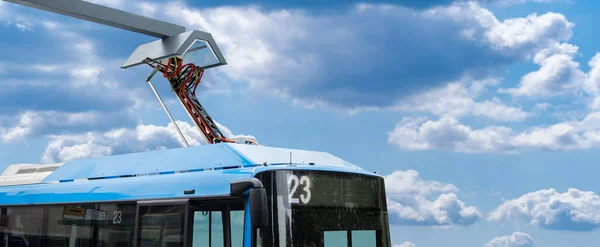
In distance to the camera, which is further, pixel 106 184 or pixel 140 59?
pixel 140 59

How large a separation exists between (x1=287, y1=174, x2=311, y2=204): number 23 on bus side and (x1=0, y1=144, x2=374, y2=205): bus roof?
177 mm

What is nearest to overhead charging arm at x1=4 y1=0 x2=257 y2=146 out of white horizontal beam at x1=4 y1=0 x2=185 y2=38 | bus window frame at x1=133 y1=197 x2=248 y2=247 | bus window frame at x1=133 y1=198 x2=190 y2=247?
white horizontal beam at x1=4 y1=0 x2=185 y2=38

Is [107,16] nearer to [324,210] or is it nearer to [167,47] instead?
[167,47]

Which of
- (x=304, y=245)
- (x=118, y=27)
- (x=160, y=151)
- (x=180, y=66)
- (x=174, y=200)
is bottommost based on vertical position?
(x=304, y=245)

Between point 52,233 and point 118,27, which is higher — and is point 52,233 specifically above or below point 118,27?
below

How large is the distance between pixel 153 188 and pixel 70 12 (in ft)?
26.5

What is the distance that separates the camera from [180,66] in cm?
1528

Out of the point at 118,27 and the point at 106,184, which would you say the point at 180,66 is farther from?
the point at 106,184

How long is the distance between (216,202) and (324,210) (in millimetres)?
1336

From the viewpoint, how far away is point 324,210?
7773 millimetres

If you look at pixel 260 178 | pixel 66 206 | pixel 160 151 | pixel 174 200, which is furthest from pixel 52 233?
pixel 260 178

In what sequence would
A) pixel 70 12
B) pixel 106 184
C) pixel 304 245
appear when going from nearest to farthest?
pixel 304 245 < pixel 106 184 < pixel 70 12

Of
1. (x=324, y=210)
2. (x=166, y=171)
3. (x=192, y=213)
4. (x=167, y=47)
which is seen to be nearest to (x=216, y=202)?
(x=192, y=213)

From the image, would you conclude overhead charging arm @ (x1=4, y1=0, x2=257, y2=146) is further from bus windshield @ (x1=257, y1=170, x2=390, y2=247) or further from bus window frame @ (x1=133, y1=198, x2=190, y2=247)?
bus windshield @ (x1=257, y1=170, x2=390, y2=247)
